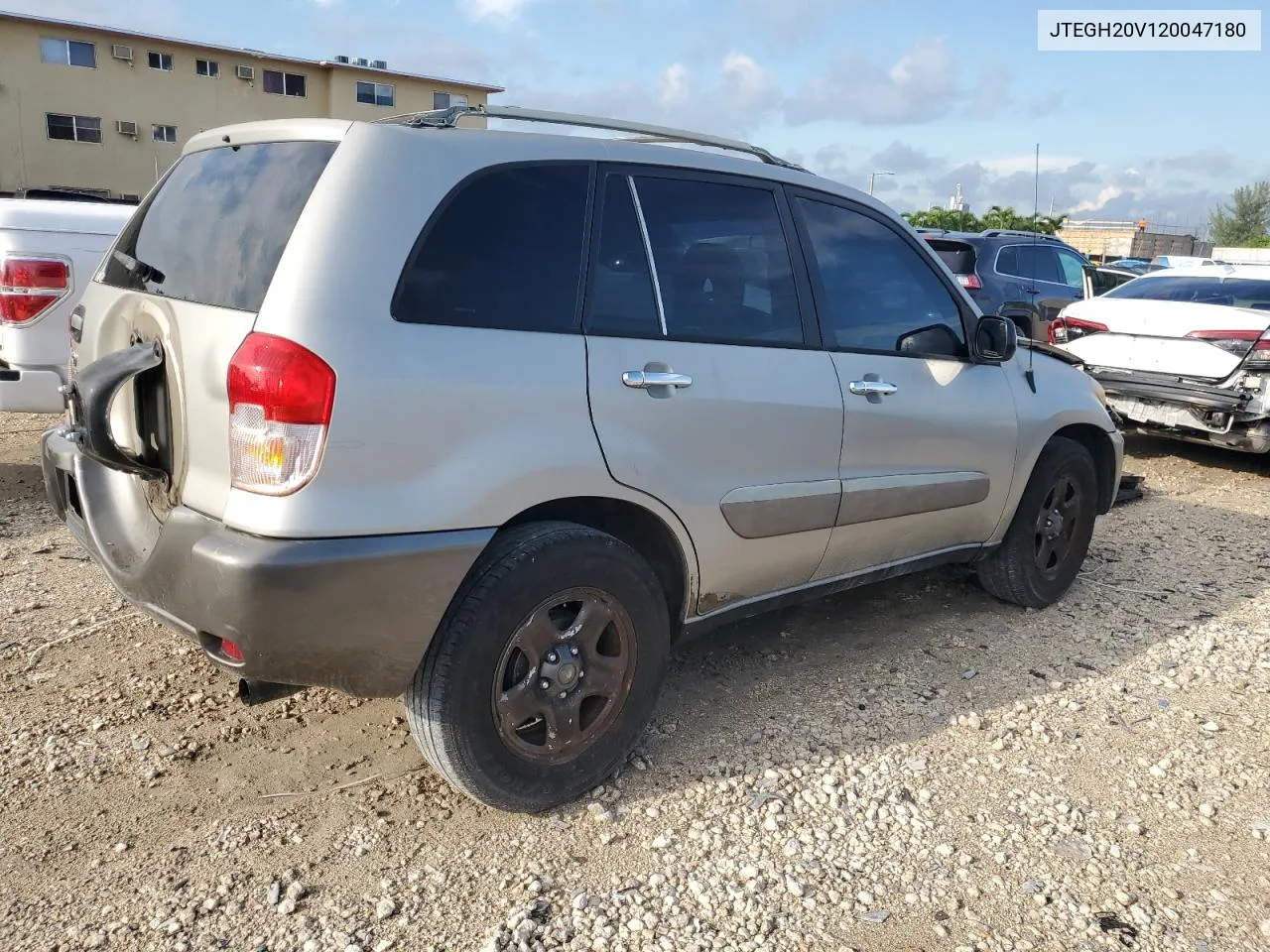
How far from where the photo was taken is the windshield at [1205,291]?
7898 mm

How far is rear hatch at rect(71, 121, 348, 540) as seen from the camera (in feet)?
8.20

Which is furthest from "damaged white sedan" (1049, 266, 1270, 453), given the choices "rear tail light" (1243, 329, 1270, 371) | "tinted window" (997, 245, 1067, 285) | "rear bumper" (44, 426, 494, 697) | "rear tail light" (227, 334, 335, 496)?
"rear tail light" (227, 334, 335, 496)

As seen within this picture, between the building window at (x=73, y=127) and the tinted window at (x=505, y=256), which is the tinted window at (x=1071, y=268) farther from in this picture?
the building window at (x=73, y=127)

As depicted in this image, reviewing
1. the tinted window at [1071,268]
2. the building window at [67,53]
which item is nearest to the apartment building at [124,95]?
the building window at [67,53]

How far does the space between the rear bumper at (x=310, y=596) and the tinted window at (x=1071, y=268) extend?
10.8 metres

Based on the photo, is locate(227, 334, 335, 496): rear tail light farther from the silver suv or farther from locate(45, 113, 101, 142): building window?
locate(45, 113, 101, 142): building window

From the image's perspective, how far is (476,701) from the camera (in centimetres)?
268

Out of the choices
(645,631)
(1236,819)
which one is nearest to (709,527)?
(645,631)

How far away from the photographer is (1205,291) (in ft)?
26.7

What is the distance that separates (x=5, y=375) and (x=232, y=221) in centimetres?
313

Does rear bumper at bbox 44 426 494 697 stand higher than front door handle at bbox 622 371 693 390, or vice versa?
front door handle at bbox 622 371 693 390

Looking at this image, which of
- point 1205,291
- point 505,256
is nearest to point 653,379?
point 505,256

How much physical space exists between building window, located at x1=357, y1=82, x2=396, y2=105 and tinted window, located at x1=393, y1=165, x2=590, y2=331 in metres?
38.8

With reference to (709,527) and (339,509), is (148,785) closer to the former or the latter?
(339,509)
